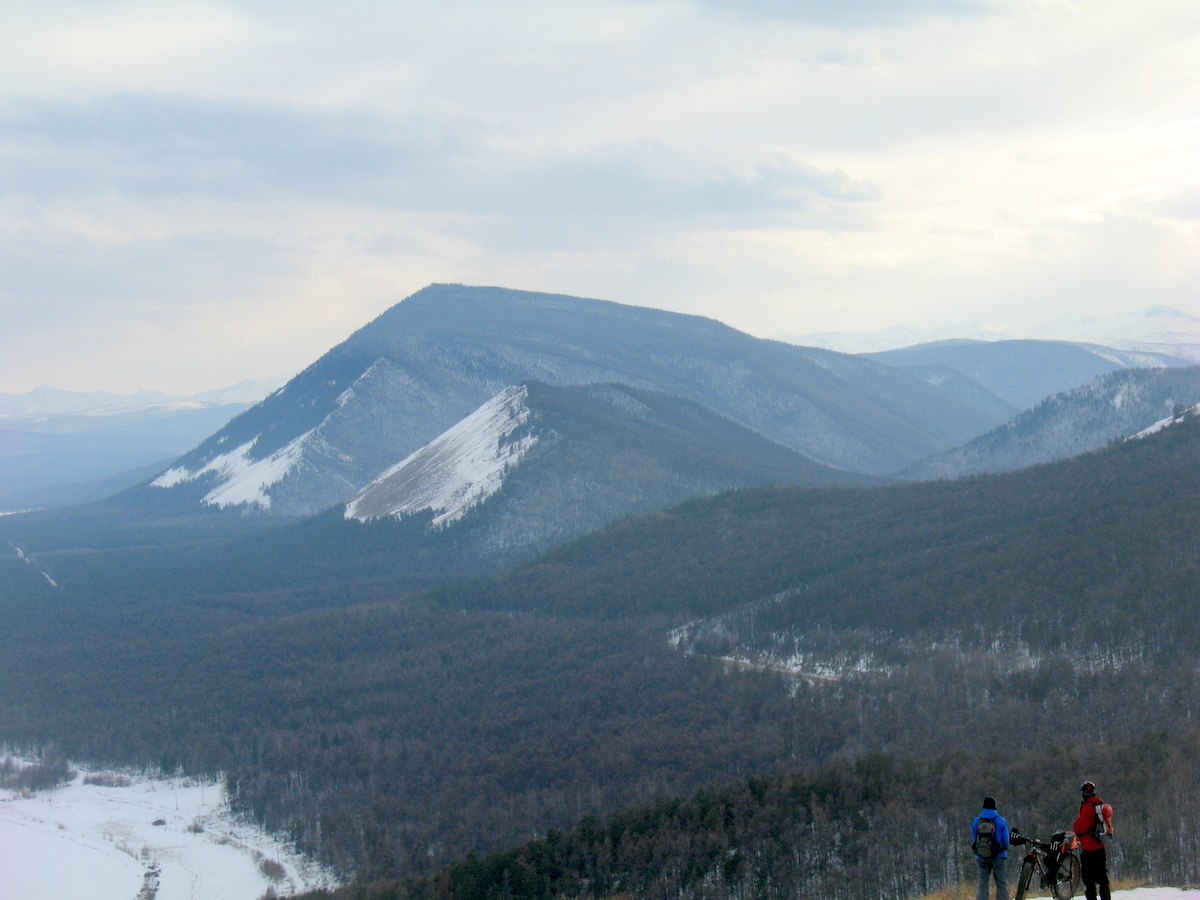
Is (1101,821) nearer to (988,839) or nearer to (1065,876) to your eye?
(1065,876)

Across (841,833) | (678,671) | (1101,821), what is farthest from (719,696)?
(1101,821)

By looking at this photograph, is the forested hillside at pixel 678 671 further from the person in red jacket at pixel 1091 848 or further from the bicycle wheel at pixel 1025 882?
the person in red jacket at pixel 1091 848

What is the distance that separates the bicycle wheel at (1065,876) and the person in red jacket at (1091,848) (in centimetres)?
69

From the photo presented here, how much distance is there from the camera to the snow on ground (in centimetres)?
9806

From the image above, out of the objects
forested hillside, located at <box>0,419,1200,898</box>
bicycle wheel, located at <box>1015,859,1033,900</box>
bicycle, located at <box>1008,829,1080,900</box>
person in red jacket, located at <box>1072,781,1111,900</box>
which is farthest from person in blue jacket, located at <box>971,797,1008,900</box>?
forested hillside, located at <box>0,419,1200,898</box>

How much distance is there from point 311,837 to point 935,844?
52.2 metres

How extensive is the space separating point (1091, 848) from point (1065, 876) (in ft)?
5.49

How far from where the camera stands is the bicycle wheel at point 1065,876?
41281mm

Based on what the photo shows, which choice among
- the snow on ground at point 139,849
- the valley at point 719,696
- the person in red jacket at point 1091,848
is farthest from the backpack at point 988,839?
the snow on ground at point 139,849

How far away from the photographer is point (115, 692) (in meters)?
157

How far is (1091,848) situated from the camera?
40250 mm

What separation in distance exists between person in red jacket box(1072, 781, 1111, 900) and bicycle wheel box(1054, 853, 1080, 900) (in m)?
0.69

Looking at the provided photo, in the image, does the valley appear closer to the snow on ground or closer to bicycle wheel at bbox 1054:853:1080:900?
the snow on ground

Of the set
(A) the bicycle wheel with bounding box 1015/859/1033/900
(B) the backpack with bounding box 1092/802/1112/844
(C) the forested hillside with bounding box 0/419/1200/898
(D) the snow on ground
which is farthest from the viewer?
(C) the forested hillside with bounding box 0/419/1200/898
